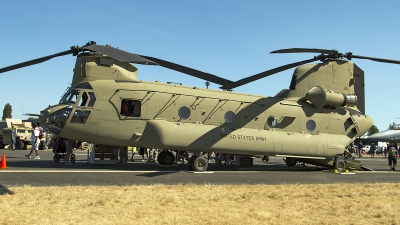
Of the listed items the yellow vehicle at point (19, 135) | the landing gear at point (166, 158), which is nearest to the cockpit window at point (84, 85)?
the landing gear at point (166, 158)

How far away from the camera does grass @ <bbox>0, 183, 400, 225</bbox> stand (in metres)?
6.73

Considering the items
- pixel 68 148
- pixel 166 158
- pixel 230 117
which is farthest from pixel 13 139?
pixel 230 117

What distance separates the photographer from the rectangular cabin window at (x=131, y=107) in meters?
15.4

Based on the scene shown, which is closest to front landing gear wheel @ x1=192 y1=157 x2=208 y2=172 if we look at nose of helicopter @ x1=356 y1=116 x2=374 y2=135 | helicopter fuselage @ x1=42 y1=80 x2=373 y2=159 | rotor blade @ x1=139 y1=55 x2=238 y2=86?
helicopter fuselage @ x1=42 y1=80 x2=373 y2=159

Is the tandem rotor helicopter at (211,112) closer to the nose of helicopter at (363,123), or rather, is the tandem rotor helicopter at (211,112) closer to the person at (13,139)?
the nose of helicopter at (363,123)

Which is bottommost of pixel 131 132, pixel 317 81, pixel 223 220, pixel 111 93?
pixel 223 220

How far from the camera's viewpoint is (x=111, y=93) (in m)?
15.2

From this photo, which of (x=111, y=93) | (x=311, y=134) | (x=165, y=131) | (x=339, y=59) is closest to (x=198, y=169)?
(x=165, y=131)

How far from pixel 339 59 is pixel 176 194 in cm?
1305

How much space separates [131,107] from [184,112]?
2196 millimetres

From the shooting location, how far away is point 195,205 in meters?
7.99

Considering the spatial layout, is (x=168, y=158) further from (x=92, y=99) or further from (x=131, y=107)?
(x=92, y=99)

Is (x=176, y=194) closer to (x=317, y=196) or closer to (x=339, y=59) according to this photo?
(x=317, y=196)

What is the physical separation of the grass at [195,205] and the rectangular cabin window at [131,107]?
557 centimetres
